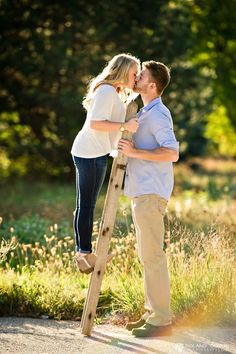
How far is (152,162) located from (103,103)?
57 centimetres

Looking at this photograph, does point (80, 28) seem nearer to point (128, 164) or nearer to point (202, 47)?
point (202, 47)

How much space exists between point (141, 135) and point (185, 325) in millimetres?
1605

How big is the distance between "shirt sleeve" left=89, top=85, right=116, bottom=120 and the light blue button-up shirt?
0.91 ft

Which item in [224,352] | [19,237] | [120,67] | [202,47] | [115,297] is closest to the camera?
[224,352]

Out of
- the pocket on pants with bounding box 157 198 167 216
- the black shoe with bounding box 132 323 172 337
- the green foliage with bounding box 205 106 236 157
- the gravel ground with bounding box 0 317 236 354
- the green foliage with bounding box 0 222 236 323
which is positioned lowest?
the gravel ground with bounding box 0 317 236 354

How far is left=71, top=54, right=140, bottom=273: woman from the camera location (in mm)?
5977

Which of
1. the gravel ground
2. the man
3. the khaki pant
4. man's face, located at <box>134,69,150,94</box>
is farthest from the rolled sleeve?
the gravel ground

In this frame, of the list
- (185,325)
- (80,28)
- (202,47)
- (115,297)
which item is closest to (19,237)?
(115,297)

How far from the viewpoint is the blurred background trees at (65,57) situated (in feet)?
59.1

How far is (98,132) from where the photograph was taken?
6109mm

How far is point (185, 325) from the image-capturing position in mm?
6539

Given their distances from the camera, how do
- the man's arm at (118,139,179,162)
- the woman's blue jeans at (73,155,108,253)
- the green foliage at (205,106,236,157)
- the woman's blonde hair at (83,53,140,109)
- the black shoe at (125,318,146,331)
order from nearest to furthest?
the man's arm at (118,139,179,162)
the woman's blonde hair at (83,53,140,109)
the woman's blue jeans at (73,155,108,253)
the black shoe at (125,318,146,331)
the green foliage at (205,106,236,157)

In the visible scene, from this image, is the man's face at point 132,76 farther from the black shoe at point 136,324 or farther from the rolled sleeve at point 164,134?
the black shoe at point 136,324

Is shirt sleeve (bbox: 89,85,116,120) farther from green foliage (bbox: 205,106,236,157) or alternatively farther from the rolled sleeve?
green foliage (bbox: 205,106,236,157)
